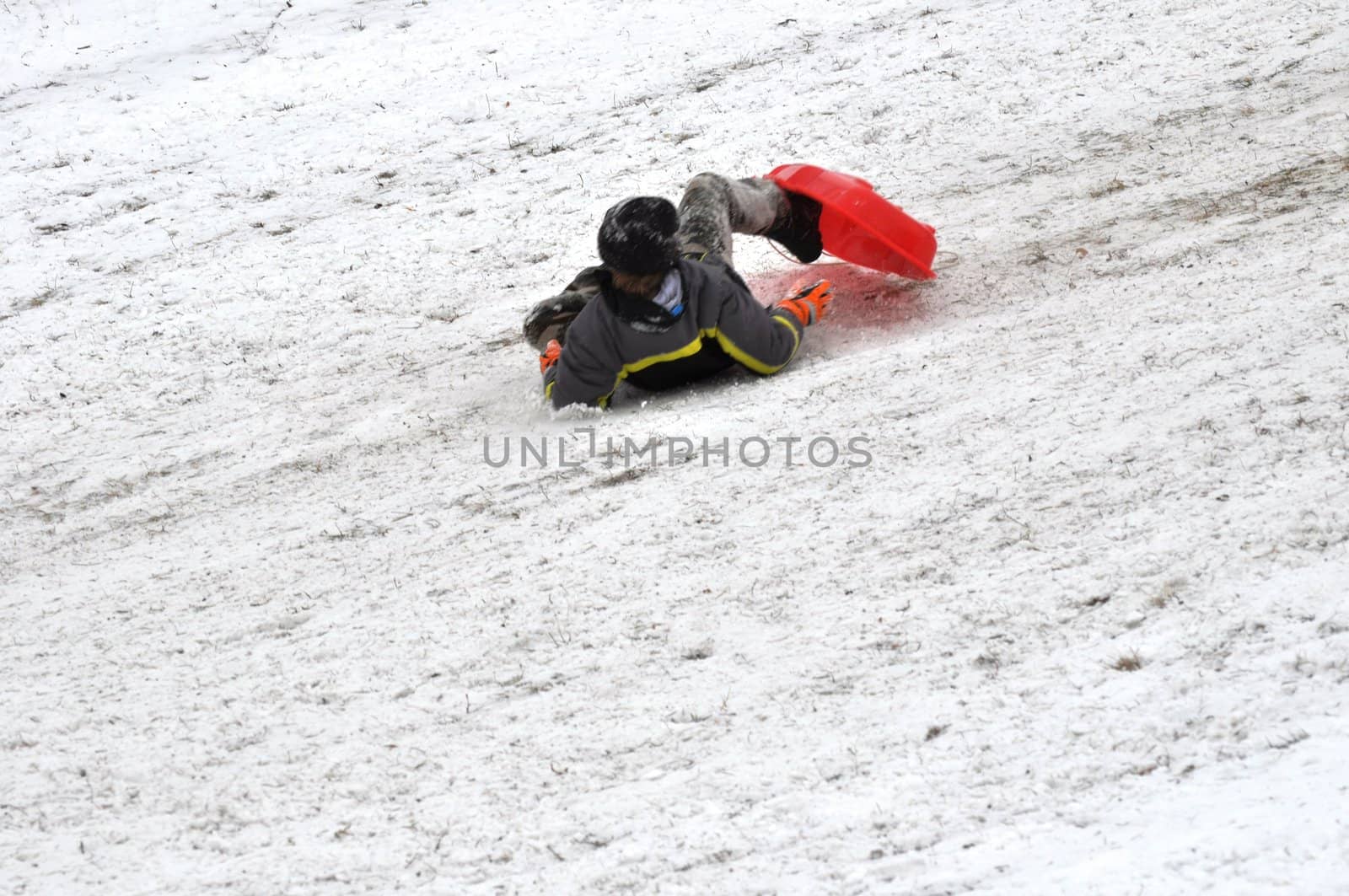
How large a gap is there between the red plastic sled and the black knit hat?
1.34 m

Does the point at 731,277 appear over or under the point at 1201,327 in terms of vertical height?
over

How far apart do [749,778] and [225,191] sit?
24.7 ft

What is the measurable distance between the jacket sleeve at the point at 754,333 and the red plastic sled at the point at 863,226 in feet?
2.66

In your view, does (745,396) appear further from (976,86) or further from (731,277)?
(976,86)

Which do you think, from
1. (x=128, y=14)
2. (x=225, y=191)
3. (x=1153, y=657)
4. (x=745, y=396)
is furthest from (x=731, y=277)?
(x=128, y=14)

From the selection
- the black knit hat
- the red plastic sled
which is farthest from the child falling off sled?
the red plastic sled

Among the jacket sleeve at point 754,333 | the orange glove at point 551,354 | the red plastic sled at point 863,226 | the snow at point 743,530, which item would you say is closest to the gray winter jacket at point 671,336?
the jacket sleeve at point 754,333

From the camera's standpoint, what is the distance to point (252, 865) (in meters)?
2.92

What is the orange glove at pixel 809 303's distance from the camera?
17.6 feet

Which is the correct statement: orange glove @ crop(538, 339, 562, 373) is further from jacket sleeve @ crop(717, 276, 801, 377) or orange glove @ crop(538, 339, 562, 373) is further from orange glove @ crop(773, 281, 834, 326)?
orange glove @ crop(773, 281, 834, 326)

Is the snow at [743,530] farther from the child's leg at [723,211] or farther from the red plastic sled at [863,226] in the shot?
the child's leg at [723,211]

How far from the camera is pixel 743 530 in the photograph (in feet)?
13.0

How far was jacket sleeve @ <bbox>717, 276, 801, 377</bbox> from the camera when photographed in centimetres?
490

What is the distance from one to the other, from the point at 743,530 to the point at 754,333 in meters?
1.29
